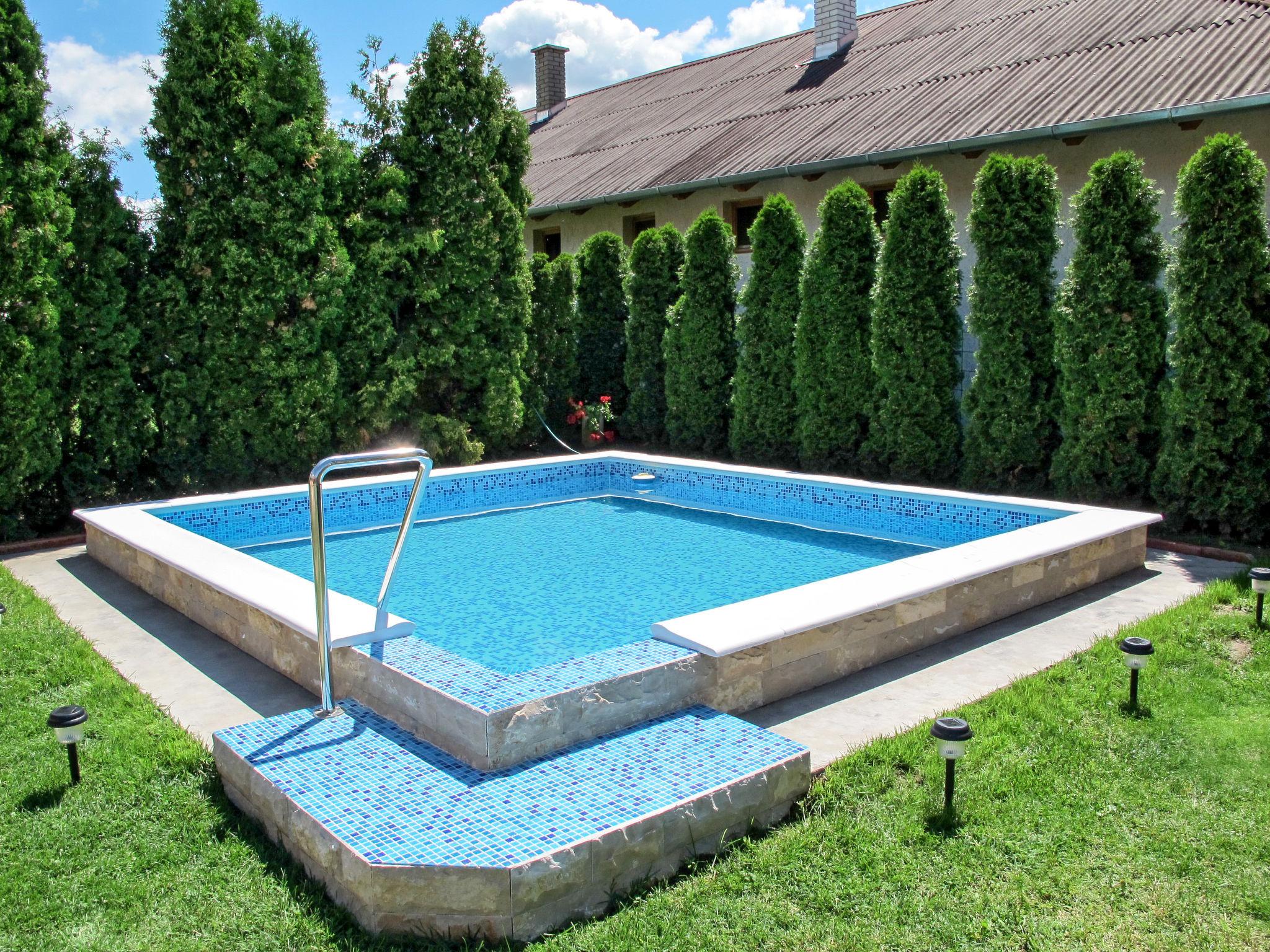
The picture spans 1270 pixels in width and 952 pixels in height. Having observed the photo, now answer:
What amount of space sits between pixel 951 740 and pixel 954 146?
9720 mm

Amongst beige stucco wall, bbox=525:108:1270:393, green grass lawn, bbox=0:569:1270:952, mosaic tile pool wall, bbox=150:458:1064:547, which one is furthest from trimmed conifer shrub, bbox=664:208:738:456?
green grass lawn, bbox=0:569:1270:952

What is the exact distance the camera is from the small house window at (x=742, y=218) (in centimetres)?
1494

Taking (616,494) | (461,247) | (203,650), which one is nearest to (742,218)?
(461,247)

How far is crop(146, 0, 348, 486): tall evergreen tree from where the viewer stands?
31.1 ft

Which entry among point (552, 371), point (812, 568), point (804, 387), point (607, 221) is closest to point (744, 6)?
point (607, 221)

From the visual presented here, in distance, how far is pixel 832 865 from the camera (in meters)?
3.29

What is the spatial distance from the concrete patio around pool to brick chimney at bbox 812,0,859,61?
1310cm

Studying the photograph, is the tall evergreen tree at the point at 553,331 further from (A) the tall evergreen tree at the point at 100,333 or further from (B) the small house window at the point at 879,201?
(A) the tall evergreen tree at the point at 100,333

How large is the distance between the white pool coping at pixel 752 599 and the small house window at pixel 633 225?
9565mm

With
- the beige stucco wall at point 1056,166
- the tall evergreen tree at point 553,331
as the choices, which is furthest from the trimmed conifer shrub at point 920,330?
the tall evergreen tree at point 553,331

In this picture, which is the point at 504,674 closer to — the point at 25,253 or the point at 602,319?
the point at 25,253

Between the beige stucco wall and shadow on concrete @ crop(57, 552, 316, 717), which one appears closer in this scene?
shadow on concrete @ crop(57, 552, 316, 717)

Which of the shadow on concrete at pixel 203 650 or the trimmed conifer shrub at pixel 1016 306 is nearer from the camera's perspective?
the shadow on concrete at pixel 203 650

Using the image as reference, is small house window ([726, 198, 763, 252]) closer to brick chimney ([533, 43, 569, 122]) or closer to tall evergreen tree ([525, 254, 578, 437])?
tall evergreen tree ([525, 254, 578, 437])
